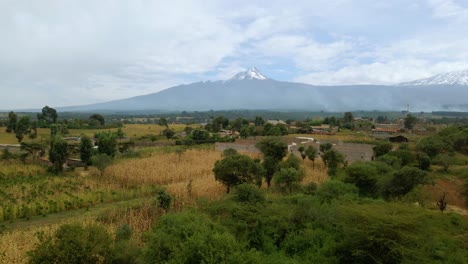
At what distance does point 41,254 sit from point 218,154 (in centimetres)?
2047

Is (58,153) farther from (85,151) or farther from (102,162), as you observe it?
(102,162)

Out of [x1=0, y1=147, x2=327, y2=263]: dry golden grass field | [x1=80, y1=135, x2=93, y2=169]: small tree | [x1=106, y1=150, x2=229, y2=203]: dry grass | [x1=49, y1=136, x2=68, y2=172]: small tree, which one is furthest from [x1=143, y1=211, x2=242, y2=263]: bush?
[x1=80, y1=135, x2=93, y2=169]: small tree

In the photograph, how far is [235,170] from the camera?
14383mm

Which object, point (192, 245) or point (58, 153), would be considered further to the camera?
point (58, 153)

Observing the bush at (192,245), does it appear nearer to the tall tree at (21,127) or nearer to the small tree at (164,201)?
the small tree at (164,201)

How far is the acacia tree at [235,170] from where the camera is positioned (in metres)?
14.4

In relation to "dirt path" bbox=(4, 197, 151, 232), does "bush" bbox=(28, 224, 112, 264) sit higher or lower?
higher

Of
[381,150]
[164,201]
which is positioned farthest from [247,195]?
[381,150]

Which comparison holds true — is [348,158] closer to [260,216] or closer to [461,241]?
[461,241]

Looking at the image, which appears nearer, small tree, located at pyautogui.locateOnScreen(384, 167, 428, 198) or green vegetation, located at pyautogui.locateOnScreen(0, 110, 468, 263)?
green vegetation, located at pyautogui.locateOnScreen(0, 110, 468, 263)

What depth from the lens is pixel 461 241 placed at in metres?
10.2

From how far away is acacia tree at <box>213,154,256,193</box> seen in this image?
14.4 meters

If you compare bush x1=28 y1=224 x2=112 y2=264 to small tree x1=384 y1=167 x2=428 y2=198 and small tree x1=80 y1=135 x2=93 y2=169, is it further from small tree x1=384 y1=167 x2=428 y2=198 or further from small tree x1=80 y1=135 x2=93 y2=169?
small tree x1=80 y1=135 x2=93 y2=169

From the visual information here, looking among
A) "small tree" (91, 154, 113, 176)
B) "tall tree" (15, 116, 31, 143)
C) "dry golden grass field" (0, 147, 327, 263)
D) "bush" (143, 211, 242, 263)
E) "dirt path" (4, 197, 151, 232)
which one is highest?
"tall tree" (15, 116, 31, 143)
